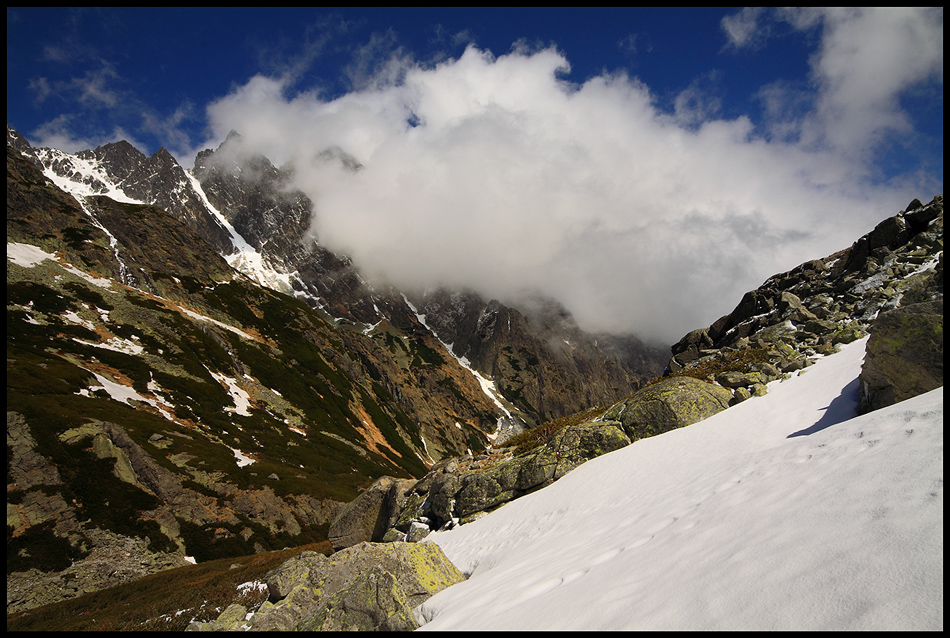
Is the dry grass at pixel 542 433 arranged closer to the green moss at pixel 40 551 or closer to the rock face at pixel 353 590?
the rock face at pixel 353 590

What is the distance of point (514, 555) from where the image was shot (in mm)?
9680

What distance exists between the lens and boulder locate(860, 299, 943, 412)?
8719 mm

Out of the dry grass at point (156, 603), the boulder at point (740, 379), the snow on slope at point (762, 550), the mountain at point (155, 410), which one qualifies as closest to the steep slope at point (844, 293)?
the boulder at point (740, 379)

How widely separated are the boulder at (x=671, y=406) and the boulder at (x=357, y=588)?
10.9 meters

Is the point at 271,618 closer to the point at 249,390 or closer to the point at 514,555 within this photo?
the point at 514,555

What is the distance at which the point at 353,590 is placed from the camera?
678cm

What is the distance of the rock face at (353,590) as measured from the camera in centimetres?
643

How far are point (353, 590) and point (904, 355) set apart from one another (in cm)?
1309

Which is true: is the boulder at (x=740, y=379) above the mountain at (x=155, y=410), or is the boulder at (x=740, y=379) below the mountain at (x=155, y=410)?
below

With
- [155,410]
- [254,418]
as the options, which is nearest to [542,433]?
[155,410]

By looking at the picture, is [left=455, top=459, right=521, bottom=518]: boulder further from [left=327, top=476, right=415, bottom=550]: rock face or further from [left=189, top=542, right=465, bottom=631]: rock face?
[left=189, top=542, right=465, bottom=631]: rock face

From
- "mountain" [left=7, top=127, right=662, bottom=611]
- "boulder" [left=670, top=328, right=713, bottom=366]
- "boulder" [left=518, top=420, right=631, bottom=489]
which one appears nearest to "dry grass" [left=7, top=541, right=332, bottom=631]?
"mountain" [left=7, top=127, right=662, bottom=611]

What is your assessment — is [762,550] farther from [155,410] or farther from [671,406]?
[155,410]

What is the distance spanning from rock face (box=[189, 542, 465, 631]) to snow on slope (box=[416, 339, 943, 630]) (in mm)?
718
